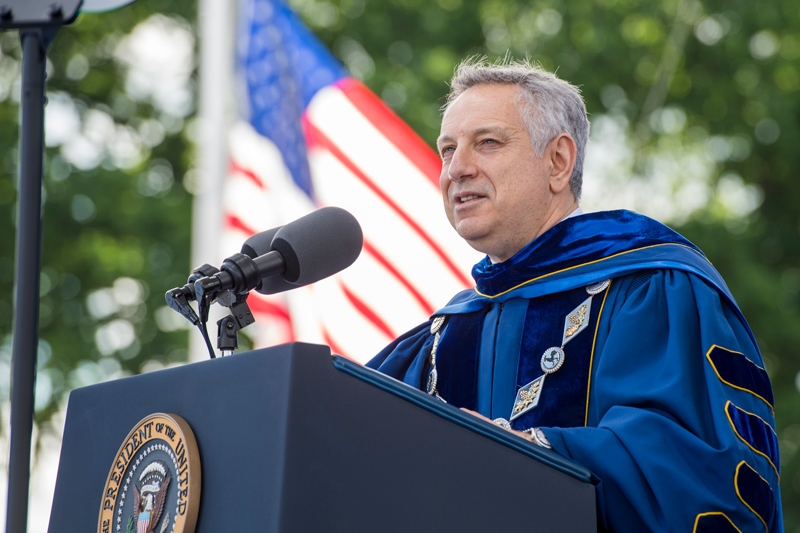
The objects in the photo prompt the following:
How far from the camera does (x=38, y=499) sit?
9.77 metres

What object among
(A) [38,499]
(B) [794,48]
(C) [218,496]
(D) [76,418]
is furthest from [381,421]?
(B) [794,48]

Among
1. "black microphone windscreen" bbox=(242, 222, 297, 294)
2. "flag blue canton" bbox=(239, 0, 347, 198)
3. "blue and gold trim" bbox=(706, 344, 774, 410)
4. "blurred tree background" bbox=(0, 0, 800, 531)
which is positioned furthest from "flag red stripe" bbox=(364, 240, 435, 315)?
"blurred tree background" bbox=(0, 0, 800, 531)

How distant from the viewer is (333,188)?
6.36m

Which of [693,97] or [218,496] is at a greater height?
[693,97]

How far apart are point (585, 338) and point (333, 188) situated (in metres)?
3.90

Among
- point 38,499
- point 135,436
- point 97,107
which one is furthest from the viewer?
point 97,107

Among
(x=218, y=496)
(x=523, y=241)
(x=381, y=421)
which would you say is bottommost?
(x=218, y=496)

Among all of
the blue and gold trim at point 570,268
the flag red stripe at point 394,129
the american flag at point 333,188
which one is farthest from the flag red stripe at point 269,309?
the blue and gold trim at point 570,268

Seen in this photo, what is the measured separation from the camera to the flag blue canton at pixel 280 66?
637 cm

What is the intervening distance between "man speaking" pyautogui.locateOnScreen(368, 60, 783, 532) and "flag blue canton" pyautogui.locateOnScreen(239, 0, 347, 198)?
322 cm

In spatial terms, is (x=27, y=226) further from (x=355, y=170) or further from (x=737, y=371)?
(x=355, y=170)

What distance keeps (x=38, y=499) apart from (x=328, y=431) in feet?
29.8

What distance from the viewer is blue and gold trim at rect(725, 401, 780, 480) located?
219cm

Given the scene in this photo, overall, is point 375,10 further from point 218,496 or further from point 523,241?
point 218,496
